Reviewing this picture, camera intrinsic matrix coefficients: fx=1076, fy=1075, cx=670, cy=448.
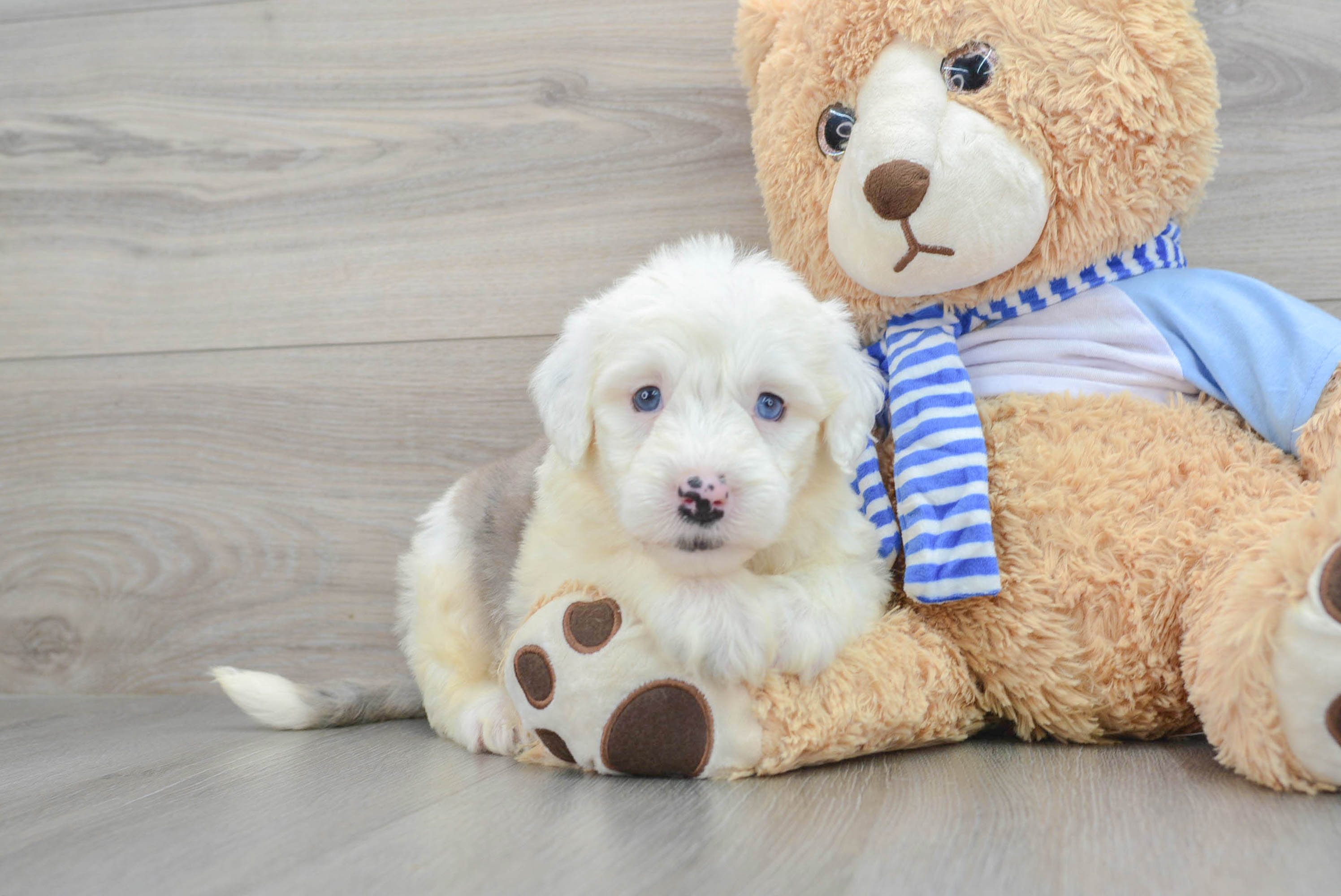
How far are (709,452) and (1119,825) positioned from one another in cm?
47

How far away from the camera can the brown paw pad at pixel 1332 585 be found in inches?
35.8

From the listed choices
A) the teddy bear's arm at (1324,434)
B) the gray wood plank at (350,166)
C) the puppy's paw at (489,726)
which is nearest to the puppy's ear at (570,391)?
the puppy's paw at (489,726)

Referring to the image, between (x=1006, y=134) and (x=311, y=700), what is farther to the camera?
(x=311, y=700)

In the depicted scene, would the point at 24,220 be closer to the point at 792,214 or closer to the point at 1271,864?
Answer: the point at 792,214

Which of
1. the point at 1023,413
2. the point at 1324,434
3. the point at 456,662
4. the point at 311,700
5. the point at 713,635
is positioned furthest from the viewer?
the point at 311,700

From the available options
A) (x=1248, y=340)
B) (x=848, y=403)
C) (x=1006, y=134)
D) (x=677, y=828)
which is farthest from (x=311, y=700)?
(x=1248, y=340)

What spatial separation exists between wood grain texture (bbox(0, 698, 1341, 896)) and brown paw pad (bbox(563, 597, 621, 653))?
0.47 ft

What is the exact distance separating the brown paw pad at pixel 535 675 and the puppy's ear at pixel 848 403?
37 centimetres

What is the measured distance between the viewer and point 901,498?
123 centimetres

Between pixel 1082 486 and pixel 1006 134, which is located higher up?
pixel 1006 134

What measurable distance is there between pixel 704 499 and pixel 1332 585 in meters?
0.54

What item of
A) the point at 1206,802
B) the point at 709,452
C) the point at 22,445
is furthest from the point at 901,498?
the point at 22,445

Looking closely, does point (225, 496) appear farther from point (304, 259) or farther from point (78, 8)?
point (78, 8)

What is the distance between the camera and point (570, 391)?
1.15m
